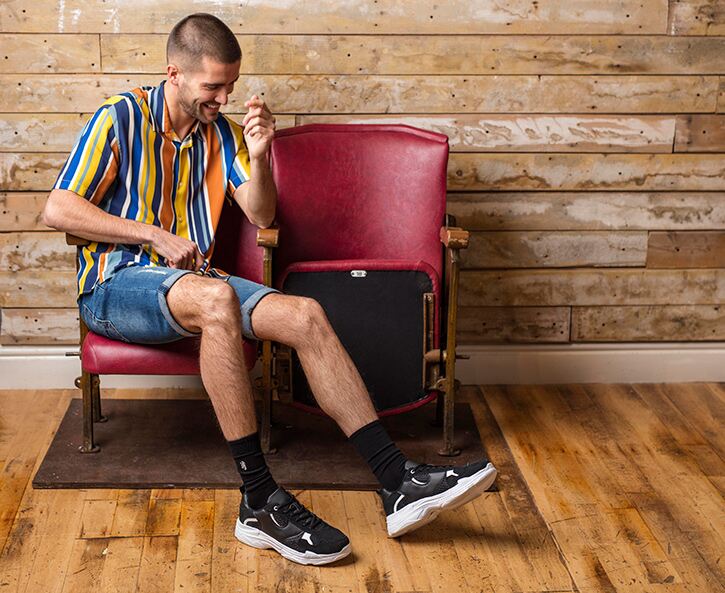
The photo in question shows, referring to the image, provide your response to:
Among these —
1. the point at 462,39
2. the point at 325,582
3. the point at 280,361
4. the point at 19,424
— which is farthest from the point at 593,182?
the point at 19,424

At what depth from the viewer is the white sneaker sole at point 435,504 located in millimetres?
2377

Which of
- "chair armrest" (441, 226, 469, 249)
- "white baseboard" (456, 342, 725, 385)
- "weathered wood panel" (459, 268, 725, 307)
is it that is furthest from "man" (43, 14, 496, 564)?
"white baseboard" (456, 342, 725, 385)

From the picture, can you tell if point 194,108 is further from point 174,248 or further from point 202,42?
point 174,248

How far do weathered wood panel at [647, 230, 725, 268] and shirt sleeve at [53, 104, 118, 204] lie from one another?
1865mm

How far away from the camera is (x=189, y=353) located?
2.64 meters

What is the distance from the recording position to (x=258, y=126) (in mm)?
2639

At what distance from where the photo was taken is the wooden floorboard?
88.2 inches

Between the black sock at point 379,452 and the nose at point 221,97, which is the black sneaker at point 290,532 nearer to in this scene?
the black sock at point 379,452

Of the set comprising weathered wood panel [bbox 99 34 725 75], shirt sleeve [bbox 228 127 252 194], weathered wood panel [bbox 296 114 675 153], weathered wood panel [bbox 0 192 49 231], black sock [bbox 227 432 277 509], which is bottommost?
black sock [bbox 227 432 277 509]

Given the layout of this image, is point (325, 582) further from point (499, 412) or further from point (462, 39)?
point (462, 39)

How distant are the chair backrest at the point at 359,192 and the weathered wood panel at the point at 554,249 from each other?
0.47 meters

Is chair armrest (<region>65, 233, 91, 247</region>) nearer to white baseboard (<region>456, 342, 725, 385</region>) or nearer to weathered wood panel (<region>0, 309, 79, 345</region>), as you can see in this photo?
weathered wood panel (<region>0, 309, 79, 345</region>)

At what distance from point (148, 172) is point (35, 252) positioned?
790mm

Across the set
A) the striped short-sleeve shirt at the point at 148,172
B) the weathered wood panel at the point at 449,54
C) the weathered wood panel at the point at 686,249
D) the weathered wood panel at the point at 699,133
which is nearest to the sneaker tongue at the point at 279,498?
the striped short-sleeve shirt at the point at 148,172
